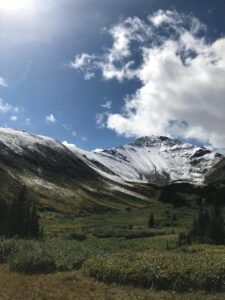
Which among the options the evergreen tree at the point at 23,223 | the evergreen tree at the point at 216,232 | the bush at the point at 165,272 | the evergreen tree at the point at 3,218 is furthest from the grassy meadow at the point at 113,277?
the evergreen tree at the point at 3,218

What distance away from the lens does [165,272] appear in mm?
24844

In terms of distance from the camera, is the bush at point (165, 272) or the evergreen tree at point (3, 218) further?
the evergreen tree at point (3, 218)

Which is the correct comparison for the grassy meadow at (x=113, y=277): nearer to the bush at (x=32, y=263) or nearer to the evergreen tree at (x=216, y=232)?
the bush at (x=32, y=263)

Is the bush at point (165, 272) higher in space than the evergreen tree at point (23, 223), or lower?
lower

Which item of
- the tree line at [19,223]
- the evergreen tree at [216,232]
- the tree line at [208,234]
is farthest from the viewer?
the tree line at [19,223]

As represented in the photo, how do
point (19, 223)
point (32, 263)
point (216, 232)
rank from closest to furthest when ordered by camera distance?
point (32, 263), point (216, 232), point (19, 223)

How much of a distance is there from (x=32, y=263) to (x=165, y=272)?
9644 millimetres

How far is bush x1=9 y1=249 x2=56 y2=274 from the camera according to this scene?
97.8 ft

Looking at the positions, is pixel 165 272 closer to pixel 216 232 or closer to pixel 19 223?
pixel 216 232

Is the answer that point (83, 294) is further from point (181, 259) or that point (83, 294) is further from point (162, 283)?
point (181, 259)

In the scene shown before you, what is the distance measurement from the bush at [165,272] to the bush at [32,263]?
3.18 m

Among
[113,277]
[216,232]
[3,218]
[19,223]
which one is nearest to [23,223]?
[19,223]

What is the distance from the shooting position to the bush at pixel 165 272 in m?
24.1

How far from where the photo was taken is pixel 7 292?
22734mm
